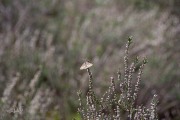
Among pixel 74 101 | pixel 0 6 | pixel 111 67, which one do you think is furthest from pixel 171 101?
pixel 0 6

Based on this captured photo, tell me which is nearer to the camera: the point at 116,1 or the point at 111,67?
the point at 111,67

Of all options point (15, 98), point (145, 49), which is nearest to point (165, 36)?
point (145, 49)

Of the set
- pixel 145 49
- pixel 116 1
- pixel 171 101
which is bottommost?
pixel 171 101

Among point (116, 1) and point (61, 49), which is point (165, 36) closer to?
point (61, 49)

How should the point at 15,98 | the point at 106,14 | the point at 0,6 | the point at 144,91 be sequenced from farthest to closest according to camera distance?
1. the point at 106,14
2. the point at 0,6
3. the point at 144,91
4. the point at 15,98

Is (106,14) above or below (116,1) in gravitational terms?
below

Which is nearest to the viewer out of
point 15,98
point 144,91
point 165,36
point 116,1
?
point 15,98
